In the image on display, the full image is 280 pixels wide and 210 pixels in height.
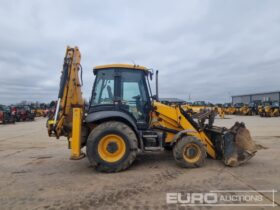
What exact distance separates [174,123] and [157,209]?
3.46 m

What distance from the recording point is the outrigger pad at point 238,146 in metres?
6.87

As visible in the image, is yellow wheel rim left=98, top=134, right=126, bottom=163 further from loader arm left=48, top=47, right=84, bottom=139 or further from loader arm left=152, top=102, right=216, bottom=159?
loader arm left=152, top=102, right=216, bottom=159

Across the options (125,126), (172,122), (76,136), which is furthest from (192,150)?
(76,136)

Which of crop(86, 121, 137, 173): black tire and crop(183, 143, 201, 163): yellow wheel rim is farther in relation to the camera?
crop(183, 143, 201, 163): yellow wheel rim

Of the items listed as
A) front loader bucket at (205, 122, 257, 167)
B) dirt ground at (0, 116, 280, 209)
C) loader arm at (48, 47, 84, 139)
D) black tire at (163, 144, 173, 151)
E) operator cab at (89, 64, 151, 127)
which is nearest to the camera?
dirt ground at (0, 116, 280, 209)

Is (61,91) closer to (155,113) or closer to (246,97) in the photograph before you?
(155,113)

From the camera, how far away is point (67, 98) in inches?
271

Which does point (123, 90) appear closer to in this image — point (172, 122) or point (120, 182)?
point (172, 122)

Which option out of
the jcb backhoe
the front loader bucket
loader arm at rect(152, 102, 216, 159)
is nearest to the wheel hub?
the jcb backhoe

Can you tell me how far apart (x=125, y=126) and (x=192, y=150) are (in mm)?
1815

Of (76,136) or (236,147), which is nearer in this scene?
(76,136)

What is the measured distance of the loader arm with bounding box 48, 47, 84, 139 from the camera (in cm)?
670

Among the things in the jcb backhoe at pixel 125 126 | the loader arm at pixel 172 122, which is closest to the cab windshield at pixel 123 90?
the jcb backhoe at pixel 125 126

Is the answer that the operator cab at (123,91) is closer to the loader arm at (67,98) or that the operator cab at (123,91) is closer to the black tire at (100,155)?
the loader arm at (67,98)
